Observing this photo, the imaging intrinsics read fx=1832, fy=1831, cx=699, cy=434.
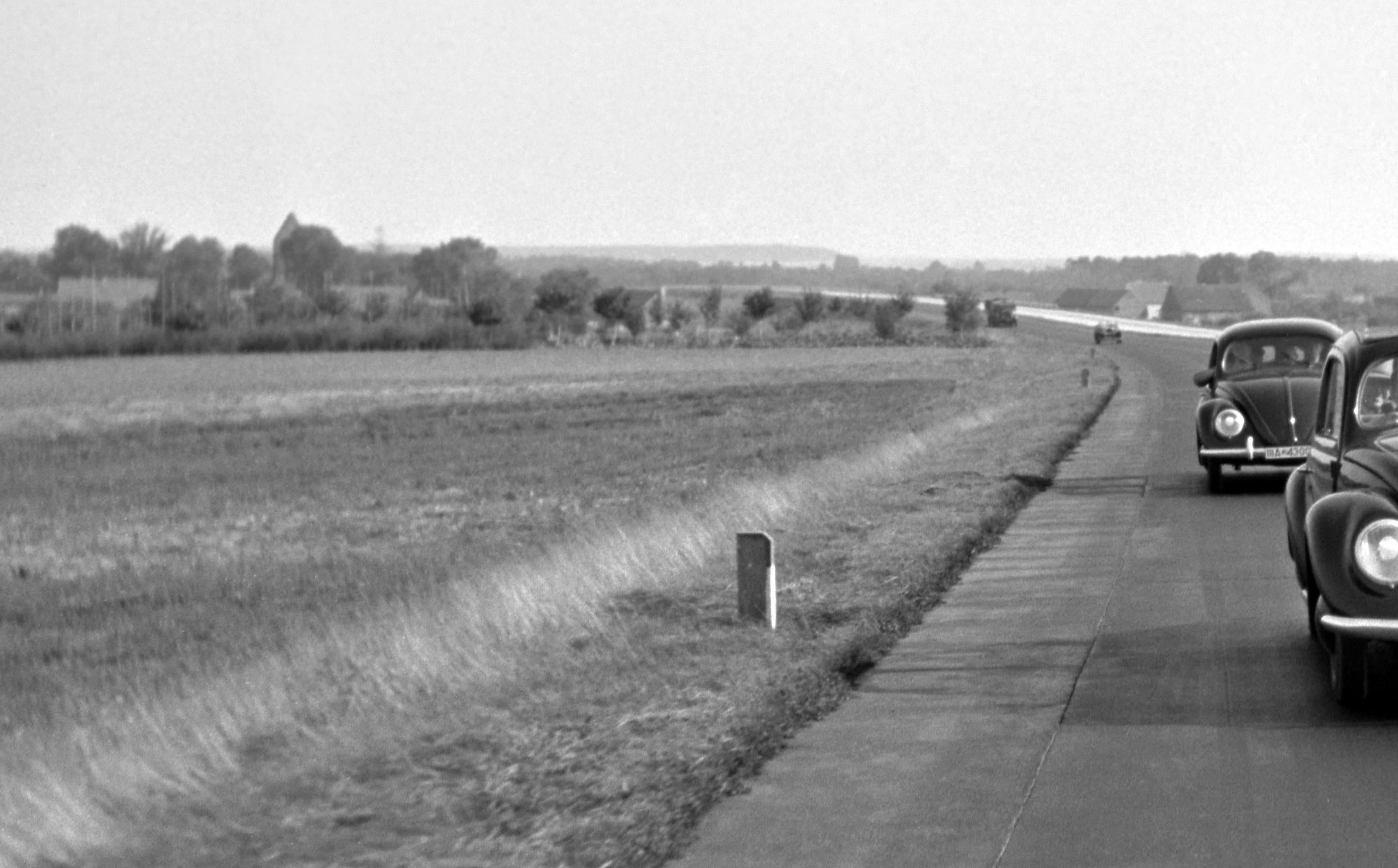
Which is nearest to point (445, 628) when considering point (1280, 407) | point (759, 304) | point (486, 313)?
point (1280, 407)

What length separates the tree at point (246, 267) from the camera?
129625 mm

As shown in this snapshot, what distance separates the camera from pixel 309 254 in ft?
470

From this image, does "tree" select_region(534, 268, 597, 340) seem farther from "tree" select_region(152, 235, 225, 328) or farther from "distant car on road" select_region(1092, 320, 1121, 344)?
"distant car on road" select_region(1092, 320, 1121, 344)

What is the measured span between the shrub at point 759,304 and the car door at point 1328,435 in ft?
458

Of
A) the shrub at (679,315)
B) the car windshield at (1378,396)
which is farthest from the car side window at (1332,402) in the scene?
the shrub at (679,315)

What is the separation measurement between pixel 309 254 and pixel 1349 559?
139913 mm

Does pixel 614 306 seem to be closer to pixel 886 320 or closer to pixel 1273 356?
pixel 886 320

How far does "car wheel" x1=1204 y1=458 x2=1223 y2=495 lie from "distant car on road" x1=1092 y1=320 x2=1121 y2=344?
77459mm

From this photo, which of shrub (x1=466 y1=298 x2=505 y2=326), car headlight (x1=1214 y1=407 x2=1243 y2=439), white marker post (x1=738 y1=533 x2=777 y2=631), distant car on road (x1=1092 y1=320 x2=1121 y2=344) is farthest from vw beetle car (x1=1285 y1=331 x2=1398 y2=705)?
shrub (x1=466 y1=298 x2=505 y2=326)

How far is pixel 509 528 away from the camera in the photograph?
812 inches

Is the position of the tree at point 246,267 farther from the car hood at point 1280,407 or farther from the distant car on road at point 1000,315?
the car hood at point 1280,407

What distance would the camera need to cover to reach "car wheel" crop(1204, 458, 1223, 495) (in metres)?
19.7

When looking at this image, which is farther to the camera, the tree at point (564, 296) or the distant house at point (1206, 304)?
the distant house at point (1206, 304)

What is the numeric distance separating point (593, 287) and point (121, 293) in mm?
47543
